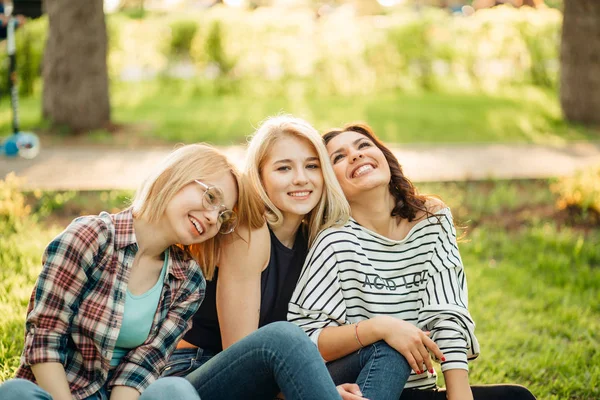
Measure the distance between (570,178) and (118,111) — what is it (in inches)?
272

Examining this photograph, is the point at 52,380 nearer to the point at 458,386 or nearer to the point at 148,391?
the point at 148,391

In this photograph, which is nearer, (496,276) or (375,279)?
(375,279)

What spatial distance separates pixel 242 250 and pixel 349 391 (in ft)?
2.24

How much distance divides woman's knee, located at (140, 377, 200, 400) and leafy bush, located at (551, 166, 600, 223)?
4.54 meters

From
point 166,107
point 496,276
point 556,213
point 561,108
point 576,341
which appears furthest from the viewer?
point 166,107

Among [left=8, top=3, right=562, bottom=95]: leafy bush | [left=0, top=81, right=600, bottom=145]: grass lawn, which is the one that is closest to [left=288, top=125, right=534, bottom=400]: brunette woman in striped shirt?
[left=0, top=81, right=600, bottom=145]: grass lawn

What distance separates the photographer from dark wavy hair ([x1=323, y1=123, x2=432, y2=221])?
3135 millimetres

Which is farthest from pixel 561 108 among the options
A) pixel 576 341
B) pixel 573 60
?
pixel 576 341

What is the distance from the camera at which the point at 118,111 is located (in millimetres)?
10617

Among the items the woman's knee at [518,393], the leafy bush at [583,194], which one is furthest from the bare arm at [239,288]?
the leafy bush at [583,194]

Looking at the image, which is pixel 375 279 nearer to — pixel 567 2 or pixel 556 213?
pixel 556 213

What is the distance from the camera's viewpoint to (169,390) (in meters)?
Result: 2.30

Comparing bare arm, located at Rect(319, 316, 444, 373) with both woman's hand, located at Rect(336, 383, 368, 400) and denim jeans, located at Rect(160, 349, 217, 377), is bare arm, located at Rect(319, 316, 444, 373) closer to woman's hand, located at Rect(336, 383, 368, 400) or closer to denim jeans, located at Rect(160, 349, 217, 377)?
woman's hand, located at Rect(336, 383, 368, 400)

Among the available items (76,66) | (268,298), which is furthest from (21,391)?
(76,66)
